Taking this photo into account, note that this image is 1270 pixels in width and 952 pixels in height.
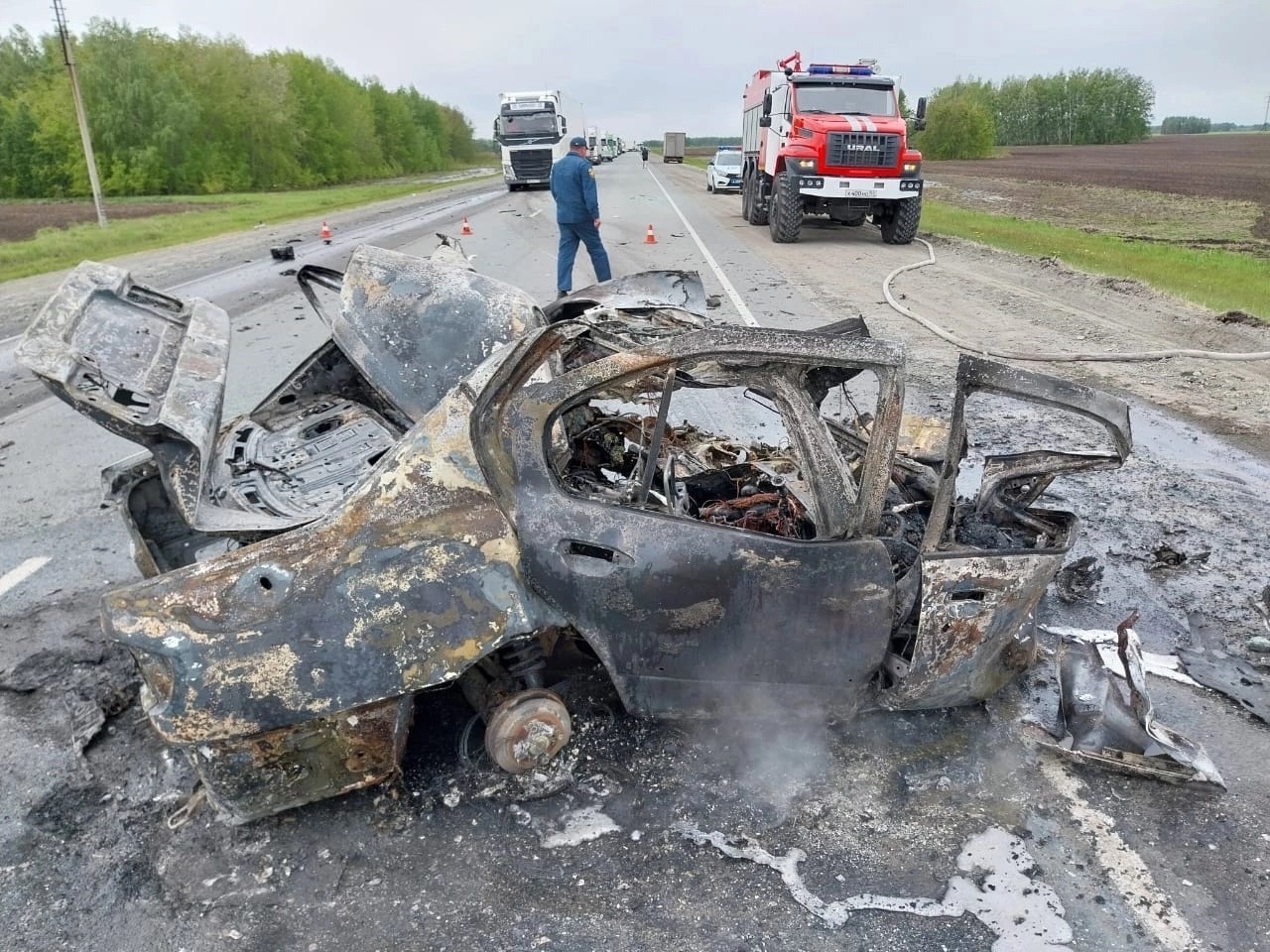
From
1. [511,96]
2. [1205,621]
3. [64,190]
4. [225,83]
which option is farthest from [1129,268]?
[225,83]

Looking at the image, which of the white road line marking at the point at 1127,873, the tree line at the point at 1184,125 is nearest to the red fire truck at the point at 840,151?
the white road line marking at the point at 1127,873

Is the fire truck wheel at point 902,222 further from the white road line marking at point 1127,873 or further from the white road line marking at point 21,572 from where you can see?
the white road line marking at point 21,572

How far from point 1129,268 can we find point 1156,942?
13095mm

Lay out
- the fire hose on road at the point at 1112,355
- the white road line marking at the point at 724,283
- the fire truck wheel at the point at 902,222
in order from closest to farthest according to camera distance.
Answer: the fire hose on road at the point at 1112,355 < the white road line marking at the point at 724,283 < the fire truck wheel at the point at 902,222

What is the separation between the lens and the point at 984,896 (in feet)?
7.94

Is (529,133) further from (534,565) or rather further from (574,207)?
(534,565)

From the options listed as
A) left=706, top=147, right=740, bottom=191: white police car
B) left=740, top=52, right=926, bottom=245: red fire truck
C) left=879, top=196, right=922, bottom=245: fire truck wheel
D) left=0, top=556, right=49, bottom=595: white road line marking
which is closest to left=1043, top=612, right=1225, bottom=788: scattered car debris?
left=0, top=556, right=49, bottom=595: white road line marking

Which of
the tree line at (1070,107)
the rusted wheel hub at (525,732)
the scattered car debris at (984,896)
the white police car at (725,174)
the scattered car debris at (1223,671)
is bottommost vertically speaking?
the scattered car debris at (984,896)

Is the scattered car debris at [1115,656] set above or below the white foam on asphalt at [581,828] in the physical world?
above

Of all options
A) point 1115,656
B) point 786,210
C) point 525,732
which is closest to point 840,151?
point 786,210

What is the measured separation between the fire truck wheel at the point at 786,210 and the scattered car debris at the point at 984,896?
1441 centimetres

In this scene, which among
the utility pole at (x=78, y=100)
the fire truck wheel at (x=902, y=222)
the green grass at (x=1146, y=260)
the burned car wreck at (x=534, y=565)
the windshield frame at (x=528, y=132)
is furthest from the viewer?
the windshield frame at (x=528, y=132)

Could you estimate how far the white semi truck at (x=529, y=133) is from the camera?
101 ft

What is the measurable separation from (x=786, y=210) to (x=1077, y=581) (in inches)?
508
